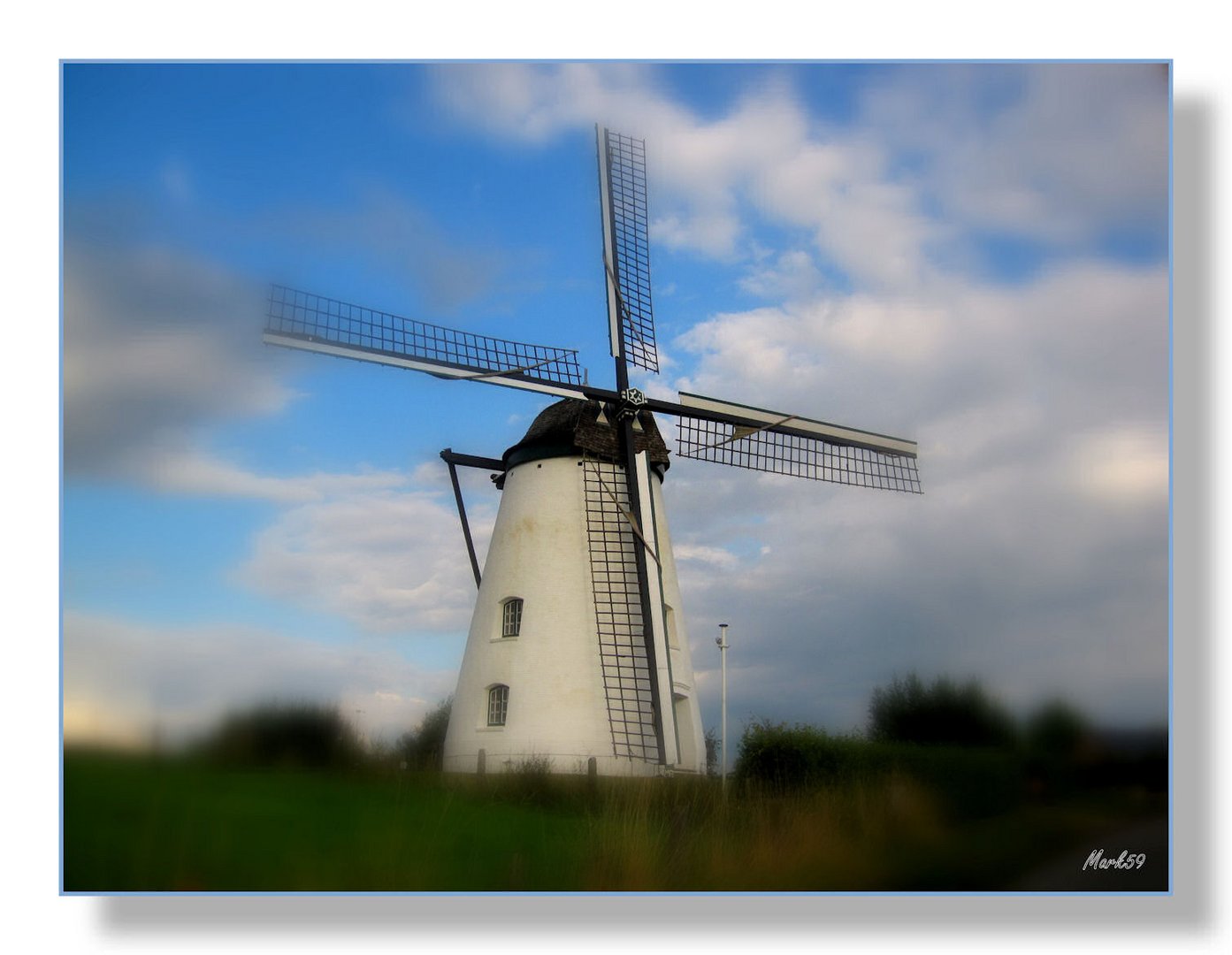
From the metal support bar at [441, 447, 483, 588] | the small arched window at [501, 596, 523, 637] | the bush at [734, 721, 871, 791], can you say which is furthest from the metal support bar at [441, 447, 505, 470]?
the bush at [734, 721, 871, 791]

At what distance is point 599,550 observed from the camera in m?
12.5

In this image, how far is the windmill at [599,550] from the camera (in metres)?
11.8

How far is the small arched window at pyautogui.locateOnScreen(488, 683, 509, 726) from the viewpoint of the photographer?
12.5m

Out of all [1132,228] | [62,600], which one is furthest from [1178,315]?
[62,600]

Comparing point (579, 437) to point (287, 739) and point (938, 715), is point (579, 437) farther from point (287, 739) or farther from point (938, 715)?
point (938, 715)

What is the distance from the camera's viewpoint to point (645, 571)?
39.5 ft

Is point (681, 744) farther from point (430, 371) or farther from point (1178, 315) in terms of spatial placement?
point (1178, 315)

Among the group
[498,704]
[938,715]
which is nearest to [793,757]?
[938,715]

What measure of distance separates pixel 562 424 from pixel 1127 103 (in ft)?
22.4

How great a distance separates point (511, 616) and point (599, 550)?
1.44 meters

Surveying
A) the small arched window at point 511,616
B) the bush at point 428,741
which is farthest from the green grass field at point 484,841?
the small arched window at point 511,616

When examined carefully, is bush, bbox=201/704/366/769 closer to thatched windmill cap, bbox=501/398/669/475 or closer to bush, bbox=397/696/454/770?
bush, bbox=397/696/454/770

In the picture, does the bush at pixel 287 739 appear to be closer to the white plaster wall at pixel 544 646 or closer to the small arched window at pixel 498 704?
the white plaster wall at pixel 544 646

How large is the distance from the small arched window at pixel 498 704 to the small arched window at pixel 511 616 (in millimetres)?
646
